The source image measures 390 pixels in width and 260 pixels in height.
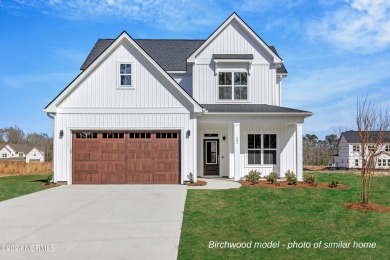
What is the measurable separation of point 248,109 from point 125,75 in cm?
641

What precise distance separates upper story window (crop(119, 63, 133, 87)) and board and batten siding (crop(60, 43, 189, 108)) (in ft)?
0.49

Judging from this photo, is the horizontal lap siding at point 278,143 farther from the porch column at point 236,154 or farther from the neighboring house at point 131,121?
the porch column at point 236,154

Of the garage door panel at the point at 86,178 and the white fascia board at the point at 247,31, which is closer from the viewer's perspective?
the garage door panel at the point at 86,178

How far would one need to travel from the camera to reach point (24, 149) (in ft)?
260

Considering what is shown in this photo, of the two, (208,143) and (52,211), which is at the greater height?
(208,143)

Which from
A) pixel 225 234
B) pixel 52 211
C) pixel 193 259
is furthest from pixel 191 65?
pixel 193 259

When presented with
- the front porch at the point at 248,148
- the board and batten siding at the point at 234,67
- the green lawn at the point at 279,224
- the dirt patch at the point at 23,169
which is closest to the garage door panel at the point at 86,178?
the front porch at the point at 248,148

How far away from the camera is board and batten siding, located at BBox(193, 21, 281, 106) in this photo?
63.2 feet

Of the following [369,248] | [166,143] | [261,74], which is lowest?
[369,248]

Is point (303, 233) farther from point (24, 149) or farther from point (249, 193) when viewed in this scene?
point (24, 149)

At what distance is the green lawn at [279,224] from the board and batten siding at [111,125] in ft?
13.1

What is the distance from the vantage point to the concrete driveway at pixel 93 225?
669 centimetres

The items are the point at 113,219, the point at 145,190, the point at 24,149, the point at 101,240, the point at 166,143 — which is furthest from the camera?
the point at 24,149

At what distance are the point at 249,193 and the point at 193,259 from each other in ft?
23.6
